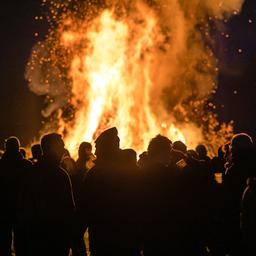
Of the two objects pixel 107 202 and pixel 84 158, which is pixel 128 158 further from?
pixel 84 158

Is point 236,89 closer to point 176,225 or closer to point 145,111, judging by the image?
point 145,111

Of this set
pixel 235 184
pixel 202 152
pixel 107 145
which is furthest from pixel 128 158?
pixel 202 152

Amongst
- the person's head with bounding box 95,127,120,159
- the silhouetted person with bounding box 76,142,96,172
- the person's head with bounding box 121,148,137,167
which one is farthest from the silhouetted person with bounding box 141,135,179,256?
the silhouetted person with bounding box 76,142,96,172

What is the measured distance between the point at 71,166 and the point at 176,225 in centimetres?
331

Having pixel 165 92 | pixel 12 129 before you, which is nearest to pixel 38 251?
pixel 165 92

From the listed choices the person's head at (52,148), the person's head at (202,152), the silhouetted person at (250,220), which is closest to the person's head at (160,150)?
the person's head at (52,148)

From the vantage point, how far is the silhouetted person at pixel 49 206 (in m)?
5.45

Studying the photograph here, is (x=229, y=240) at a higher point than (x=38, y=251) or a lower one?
lower

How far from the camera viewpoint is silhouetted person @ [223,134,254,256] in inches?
222

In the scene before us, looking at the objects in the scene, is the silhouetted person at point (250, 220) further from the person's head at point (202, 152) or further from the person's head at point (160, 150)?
A: the person's head at point (202, 152)

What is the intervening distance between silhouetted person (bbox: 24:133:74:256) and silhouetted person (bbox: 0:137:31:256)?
4.30ft

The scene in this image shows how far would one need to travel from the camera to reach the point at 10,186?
693 cm

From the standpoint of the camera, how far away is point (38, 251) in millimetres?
5457

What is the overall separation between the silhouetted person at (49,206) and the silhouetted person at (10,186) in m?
1.31
